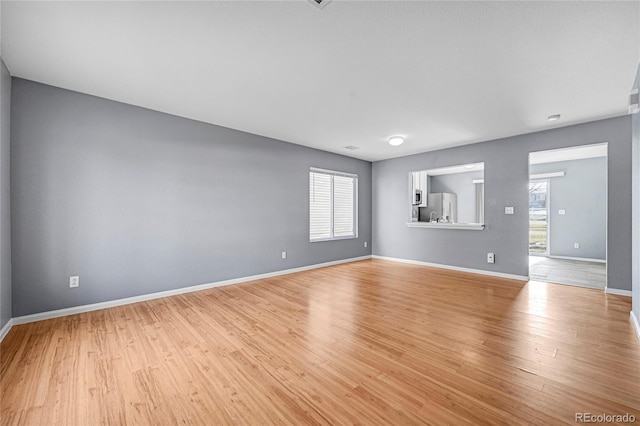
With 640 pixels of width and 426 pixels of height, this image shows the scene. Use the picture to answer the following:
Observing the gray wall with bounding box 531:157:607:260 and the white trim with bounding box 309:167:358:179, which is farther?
the gray wall with bounding box 531:157:607:260

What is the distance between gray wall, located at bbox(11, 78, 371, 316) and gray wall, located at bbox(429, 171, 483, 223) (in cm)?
579

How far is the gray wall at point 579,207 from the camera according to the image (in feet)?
20.1

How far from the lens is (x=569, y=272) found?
16.8 feet

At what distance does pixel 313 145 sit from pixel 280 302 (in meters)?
3.28

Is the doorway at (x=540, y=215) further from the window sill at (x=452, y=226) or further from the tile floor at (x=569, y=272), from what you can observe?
the window sill at (x=452, y=226)

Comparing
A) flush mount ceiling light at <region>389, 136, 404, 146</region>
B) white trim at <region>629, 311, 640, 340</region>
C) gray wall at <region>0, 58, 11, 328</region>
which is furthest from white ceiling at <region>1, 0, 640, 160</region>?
white trim at <region>629, 311, 640, 340</region>

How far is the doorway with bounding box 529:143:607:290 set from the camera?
238 inches

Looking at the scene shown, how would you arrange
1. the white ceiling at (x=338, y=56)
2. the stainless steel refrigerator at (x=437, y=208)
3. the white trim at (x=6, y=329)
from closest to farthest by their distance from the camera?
the white ceiling at (x=338, y=56)
the white trim at (x=6, y=329)
the stainless steel refrigerator at (x=437, y=208)

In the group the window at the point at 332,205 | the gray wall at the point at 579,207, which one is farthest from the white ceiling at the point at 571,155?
the window at the point at 332,205

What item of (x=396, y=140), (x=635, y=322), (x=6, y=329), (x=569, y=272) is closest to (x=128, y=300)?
(x=6, y=329)

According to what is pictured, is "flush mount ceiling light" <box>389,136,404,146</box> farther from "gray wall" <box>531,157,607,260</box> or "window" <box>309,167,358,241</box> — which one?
"gray wall" <box>531,157,607,260</box>

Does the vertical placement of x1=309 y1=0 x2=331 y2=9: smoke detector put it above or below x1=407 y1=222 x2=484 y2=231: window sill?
above

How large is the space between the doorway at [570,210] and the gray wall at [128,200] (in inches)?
228

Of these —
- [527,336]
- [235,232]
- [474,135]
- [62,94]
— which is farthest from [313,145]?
[527,336]
